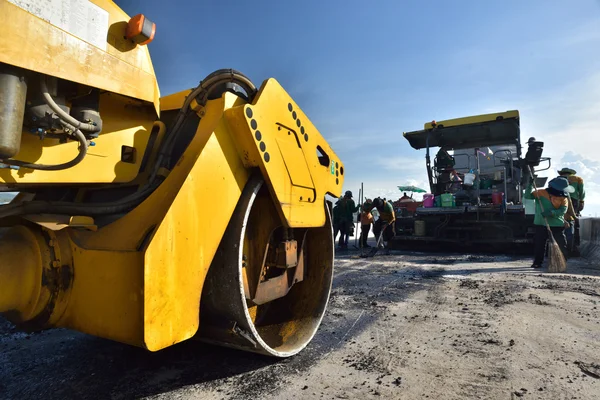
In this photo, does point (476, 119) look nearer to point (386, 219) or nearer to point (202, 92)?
point (386, 219)

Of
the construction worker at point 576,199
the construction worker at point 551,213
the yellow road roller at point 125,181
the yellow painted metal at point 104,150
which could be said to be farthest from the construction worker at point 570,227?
the yellow painted metal at point 104,150

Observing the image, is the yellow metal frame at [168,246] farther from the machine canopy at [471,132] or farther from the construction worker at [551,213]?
the machine canopy at [471,132]

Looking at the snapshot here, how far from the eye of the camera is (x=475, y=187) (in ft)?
27.1

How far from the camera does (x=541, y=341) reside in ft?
7.94

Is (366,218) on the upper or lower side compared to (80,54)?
lower

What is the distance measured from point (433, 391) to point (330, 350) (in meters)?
0.70

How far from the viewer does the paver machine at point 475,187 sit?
7289mm

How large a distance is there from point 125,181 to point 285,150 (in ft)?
2.63

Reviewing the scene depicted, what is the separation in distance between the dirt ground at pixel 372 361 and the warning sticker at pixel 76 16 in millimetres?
1554

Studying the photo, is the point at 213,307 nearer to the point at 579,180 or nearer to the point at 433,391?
the point at 433,391

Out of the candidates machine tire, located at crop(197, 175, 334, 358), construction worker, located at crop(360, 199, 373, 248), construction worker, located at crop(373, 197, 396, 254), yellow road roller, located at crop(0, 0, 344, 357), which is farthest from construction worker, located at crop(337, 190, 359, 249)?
yellow road roller, located at crop(0, 0, 344, 357)

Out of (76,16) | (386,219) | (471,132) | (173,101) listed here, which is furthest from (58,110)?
(471,132)

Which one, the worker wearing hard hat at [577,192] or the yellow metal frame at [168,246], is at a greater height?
the worker wearing hard hat at [577,192]

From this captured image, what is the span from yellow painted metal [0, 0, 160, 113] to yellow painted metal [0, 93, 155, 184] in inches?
4.7
